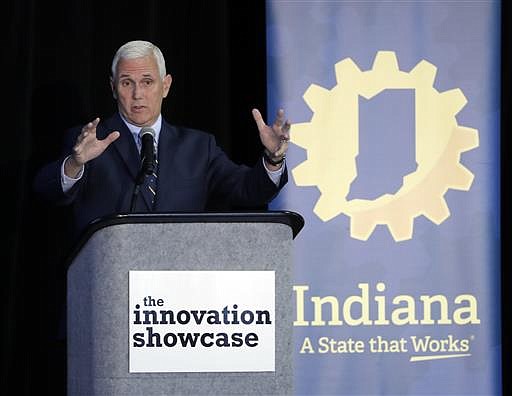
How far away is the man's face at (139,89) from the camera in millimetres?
3488

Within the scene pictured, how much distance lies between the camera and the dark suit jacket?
3.38 meters

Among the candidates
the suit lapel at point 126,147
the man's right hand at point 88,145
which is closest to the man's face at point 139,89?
the suit lapel at point 126,147

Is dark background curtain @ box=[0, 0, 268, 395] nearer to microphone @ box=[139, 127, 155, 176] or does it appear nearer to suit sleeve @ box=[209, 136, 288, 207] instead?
suit sleeve @ box=[209, 136, 288, 207]

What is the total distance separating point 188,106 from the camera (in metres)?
4.25

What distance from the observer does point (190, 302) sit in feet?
8.35

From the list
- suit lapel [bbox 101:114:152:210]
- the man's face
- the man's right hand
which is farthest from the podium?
the man's face

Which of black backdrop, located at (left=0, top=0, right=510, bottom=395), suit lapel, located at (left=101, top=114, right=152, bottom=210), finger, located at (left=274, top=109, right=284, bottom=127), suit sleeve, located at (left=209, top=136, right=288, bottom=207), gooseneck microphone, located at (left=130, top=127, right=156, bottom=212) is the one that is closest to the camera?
gooseneck microphone, located at (left=130, top=127, right=156, bottom=212)

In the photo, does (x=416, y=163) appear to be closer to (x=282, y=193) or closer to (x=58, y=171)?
(x=282, y=193)

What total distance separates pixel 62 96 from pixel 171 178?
2.96 ft

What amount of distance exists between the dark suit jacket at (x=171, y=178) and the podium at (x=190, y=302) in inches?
28.6

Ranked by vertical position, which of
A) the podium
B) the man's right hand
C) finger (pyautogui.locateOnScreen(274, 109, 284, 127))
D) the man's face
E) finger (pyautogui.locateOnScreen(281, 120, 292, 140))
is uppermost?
the man's face

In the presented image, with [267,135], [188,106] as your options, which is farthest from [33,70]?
[267,135]

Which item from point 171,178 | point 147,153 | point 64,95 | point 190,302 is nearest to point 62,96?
point 64,95

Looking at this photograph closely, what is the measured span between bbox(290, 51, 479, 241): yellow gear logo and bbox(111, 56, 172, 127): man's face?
820 mm
